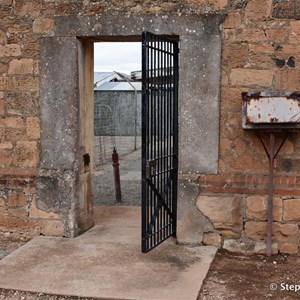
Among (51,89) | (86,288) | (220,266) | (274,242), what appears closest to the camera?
(86,288)

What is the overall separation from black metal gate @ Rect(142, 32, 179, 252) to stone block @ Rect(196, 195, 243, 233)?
393 mm

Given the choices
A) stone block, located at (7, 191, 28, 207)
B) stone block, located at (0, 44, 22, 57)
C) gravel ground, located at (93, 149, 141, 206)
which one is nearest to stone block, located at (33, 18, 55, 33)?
stone block, located at (0, 44, 22, 57)

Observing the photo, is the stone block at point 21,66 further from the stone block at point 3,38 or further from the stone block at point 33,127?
the stone block at point 33,127

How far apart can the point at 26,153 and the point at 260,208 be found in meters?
2.62

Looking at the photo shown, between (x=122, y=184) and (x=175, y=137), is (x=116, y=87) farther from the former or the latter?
(x=175, y=137)

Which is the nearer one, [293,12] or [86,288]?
[86,288]

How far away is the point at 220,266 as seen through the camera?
479cm

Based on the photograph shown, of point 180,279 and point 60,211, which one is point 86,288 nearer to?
point 180,279

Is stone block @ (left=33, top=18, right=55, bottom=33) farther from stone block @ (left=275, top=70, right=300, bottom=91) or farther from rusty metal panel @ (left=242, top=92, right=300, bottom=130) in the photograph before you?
stone block @ (left=275, top=70, right=300, bottom=91)

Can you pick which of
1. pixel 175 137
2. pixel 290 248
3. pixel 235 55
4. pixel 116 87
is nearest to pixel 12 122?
pixel 175 137

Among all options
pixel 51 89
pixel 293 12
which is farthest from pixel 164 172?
pixel 293 12

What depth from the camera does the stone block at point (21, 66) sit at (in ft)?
18.2

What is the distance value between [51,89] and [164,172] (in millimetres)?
1540

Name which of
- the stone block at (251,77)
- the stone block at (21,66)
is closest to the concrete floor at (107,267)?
the stone block at (251,77)
